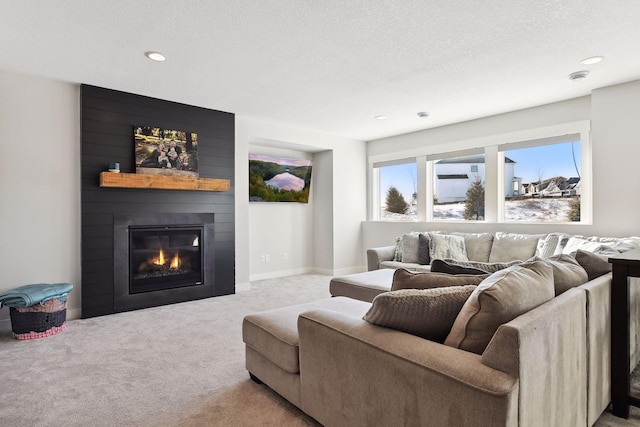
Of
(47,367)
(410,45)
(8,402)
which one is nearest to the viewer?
(8,402)

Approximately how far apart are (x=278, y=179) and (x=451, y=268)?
4499 mm

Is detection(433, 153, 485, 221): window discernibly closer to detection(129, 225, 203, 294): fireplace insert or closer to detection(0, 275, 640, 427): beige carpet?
detection(0, 275, 640, 427): beige carpet

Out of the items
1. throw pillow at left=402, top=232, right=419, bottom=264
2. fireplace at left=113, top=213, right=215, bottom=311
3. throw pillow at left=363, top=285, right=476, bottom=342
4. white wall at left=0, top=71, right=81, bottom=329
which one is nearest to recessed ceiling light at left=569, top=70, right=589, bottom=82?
throw pillow at left=402, top=232, right=419, bottom=264

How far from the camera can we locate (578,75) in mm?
3516

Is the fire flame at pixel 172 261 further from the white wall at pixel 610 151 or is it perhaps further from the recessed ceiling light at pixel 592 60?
the recessed ceiling light at pixel 592 60

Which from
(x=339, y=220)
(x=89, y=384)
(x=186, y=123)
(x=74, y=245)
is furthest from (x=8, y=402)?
(x=339, y=220)

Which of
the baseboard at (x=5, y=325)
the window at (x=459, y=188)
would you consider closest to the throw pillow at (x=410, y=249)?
the window at (x=459, y=188)

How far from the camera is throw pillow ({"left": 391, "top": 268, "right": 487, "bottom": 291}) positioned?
162cm

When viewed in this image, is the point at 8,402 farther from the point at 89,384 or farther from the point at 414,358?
the point at 414,358

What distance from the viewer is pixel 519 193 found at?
4.81 meters

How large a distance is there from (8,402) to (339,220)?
4.85 metres

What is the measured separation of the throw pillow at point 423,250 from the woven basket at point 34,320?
3966 mm

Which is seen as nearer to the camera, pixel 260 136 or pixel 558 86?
pixel 558 86

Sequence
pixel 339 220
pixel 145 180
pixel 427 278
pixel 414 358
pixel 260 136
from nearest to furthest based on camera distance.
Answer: pixel 414 358 < pixel 427 278 < pixel 145 180 < pixel 260 136 < pixel 339 220
